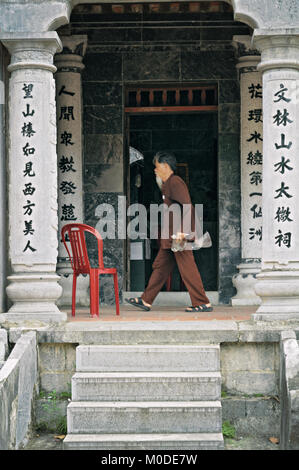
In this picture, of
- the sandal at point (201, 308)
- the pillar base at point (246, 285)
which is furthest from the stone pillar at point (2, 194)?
the pillar base at point (246, 285)

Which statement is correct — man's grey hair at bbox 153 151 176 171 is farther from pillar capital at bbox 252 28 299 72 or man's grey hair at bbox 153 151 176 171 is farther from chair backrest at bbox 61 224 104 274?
pillar capital at bbox 252 28 299 72

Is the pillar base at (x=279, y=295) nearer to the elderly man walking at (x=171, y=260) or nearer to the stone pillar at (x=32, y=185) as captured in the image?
the elderly man walking at (x=171, y=260)

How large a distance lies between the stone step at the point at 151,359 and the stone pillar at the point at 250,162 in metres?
2.65

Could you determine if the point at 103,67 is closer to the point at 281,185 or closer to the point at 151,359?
the point at 281,185

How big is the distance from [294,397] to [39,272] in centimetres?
270

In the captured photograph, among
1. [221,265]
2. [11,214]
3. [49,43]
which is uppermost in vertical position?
[49,43]

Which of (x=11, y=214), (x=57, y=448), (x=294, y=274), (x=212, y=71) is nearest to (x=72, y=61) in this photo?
(x=212, y=71)

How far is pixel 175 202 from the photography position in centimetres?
840

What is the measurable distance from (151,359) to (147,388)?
0.33 meters

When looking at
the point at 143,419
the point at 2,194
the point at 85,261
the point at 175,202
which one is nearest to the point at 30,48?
the point at 2,194

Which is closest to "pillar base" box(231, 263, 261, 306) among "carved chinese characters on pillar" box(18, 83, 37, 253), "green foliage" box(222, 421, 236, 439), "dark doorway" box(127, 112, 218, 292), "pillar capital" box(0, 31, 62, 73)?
"dark doorway" box(127, 112, 218, 292)

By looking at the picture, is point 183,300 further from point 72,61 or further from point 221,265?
point 72,61

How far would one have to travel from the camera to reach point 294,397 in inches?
227

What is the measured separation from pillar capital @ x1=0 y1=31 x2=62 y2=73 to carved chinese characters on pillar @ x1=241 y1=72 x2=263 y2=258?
294cm
